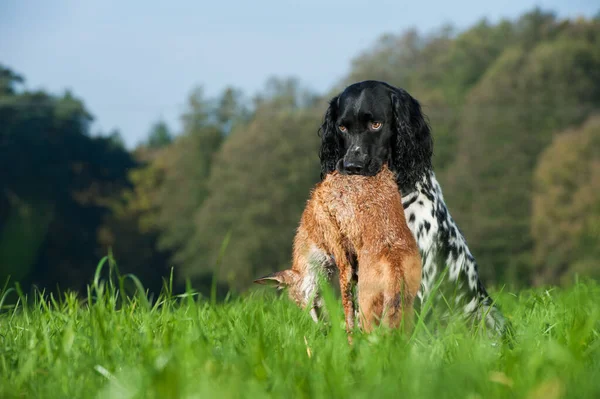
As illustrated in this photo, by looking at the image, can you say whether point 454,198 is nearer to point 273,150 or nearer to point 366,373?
point 273,150

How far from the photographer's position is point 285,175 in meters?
61.7

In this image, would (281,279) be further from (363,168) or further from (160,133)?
(160,133)

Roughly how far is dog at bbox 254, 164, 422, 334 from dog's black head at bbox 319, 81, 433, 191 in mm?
2006

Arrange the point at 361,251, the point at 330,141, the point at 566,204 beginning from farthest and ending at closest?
the point at 566,204
the point at 330,141
the point at 361,251

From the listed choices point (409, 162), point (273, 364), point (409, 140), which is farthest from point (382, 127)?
point (273, 364)

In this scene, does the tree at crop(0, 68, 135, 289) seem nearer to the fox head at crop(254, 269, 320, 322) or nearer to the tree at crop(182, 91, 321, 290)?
the tree at crop(182, 91, 321, 290)

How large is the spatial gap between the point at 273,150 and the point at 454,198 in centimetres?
1514

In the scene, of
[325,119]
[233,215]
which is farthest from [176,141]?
[325,119]

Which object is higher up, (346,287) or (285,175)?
(346,287)

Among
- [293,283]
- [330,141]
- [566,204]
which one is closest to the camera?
[293,283]

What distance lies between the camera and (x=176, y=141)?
7762 centimetres

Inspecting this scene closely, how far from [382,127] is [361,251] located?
111 inches

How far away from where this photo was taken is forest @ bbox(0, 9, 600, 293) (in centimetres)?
4900

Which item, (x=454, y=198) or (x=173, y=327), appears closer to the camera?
(x=173, y=327)
